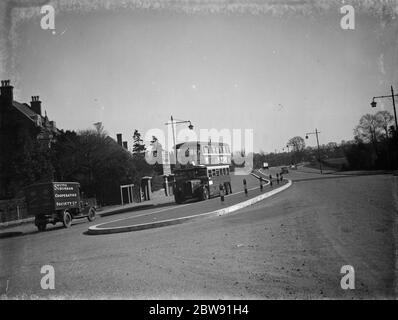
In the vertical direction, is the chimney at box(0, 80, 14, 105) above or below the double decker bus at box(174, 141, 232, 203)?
above

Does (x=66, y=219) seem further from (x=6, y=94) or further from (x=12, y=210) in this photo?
(x=6, y=94)

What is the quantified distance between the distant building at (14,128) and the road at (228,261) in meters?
20.1

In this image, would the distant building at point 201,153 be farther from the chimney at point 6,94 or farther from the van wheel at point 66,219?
the chimney at point 6,94

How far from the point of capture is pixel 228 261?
7.41m

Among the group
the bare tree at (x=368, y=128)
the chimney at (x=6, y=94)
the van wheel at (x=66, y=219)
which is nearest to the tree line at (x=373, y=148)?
the bare tree at (x=368, y=128)

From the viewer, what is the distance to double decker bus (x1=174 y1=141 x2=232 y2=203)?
2730 centimetres

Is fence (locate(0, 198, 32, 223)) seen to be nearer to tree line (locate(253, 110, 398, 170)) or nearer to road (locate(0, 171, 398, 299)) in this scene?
road (locate(0, 171, 398, 299))

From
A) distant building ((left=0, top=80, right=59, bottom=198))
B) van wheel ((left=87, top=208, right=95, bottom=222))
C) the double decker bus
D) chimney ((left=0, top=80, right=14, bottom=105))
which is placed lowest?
van wheel ((left=87, top=208, right=95, bottom=222))

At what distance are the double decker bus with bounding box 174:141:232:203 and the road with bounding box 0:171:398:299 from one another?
48.8 ft

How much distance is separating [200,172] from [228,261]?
66.8 feet

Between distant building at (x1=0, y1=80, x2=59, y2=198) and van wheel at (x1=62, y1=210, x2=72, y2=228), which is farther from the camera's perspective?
distant building at (x1=0, y1=80, x2=59, y2=198)

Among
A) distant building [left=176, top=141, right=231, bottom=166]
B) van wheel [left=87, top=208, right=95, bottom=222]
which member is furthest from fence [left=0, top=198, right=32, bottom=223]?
distant building [left=176, top=141, right=231, bottom=166]

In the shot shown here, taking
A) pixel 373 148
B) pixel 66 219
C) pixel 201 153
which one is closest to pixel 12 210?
pixel 66 219
